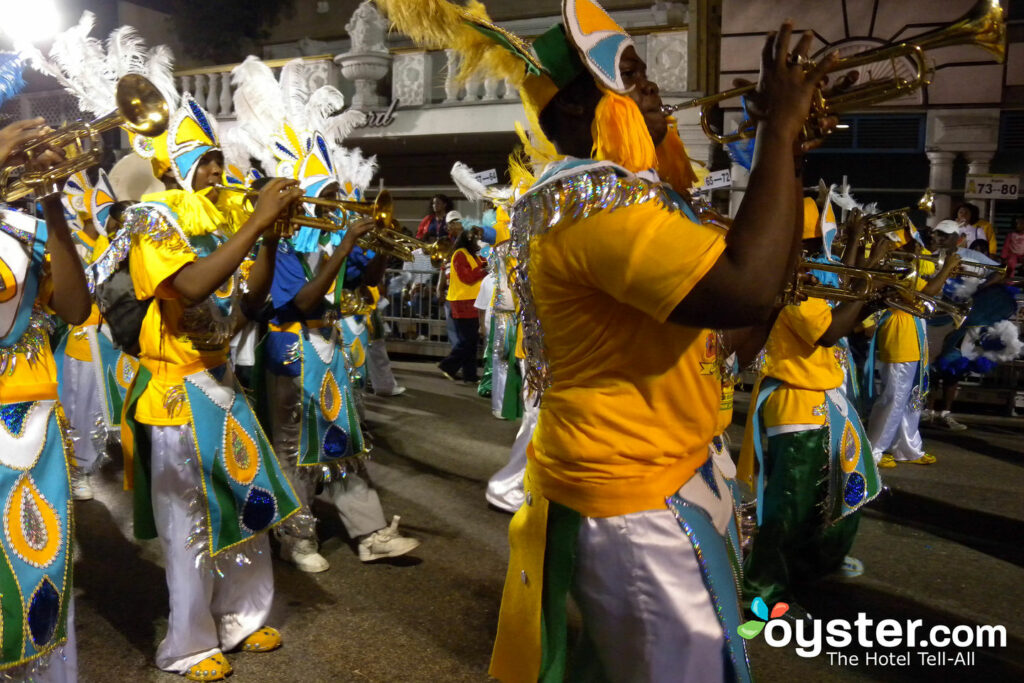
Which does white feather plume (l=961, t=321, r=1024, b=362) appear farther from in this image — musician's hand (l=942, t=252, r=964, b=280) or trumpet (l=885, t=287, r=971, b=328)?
trumpet (l=885, t=287, r=971, b=328)

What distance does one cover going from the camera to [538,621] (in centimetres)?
Result: 191

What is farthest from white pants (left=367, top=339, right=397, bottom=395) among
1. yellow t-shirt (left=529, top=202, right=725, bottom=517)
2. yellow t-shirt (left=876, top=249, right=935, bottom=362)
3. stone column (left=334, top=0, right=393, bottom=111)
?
yellow t-shirt (left=529, top=202, right=725, bottom=517)

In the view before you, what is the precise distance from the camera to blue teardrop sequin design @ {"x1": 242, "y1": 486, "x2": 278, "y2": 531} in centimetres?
352

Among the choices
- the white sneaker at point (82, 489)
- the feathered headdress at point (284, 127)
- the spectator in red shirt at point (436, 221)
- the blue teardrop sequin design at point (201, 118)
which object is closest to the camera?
the blue teardrop sequin design at point (201, 118)

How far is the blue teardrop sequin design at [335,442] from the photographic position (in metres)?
4.74

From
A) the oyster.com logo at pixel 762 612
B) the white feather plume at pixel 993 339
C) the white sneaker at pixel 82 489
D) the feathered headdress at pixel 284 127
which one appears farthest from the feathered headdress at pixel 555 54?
the white feather plume at pixel 993 339

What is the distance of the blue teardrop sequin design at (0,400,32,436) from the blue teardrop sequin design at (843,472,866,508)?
11.1 feet

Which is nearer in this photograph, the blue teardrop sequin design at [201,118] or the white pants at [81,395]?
the blue teardrop sequin design at [201,118]

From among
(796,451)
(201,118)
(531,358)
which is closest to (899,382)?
(796,451)

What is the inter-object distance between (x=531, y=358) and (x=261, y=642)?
238 cm

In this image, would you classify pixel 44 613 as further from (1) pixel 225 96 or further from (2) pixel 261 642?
(1) pixel 225 96

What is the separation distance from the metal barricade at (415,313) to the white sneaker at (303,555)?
27.6ft

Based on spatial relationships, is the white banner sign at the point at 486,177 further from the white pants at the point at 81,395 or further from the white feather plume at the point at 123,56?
the white feather plume at the point at 123,56

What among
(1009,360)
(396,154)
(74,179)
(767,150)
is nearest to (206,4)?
(396,154)
